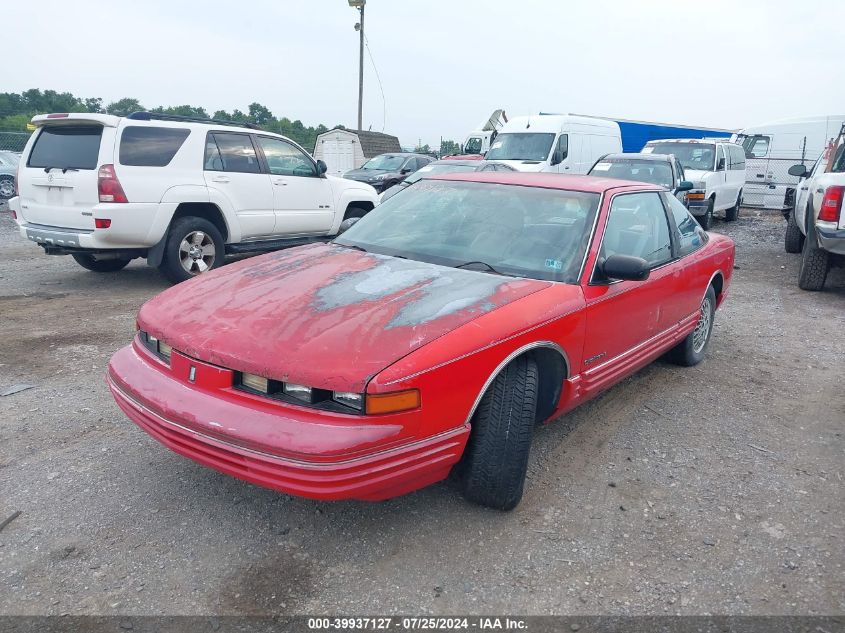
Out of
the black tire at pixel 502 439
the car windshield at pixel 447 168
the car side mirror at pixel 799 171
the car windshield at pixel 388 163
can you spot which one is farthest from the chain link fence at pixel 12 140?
the black tire at pixel 502 439

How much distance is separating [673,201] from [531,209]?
1567 mm

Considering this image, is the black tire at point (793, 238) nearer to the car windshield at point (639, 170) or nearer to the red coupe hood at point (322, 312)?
the car windshield at point (639, 170)

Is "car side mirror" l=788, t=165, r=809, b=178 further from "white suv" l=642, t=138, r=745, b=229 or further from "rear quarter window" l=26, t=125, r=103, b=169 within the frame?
"rear quarter window" l=26, t=125, r=103, b=169

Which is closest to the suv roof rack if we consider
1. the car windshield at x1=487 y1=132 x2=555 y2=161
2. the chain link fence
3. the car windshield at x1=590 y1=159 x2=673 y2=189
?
the car windshield at x1=590 y1=159 x2=673 y2=189

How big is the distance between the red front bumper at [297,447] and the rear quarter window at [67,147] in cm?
503

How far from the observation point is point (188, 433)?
257 cm

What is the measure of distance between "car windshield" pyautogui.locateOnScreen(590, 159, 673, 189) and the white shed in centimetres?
1522

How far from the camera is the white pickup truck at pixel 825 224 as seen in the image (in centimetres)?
699

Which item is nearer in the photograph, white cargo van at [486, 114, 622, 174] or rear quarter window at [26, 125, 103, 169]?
rear quarter window at [26, 125, 103, 169]

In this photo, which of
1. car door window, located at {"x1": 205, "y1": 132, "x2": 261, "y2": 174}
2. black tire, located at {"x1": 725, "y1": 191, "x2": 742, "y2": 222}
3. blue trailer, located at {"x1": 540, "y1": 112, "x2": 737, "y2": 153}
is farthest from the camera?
blue trailer, located at {"x1": 540, "y1": 112, "x2": 737, "y2": 153}

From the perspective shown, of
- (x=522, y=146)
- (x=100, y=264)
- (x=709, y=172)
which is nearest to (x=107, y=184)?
(x=100, y=264)

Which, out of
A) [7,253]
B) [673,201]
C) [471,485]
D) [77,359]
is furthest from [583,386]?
[7,253]

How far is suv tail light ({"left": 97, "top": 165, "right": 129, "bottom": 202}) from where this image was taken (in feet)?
21.6

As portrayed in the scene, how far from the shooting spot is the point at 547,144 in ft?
47.8
